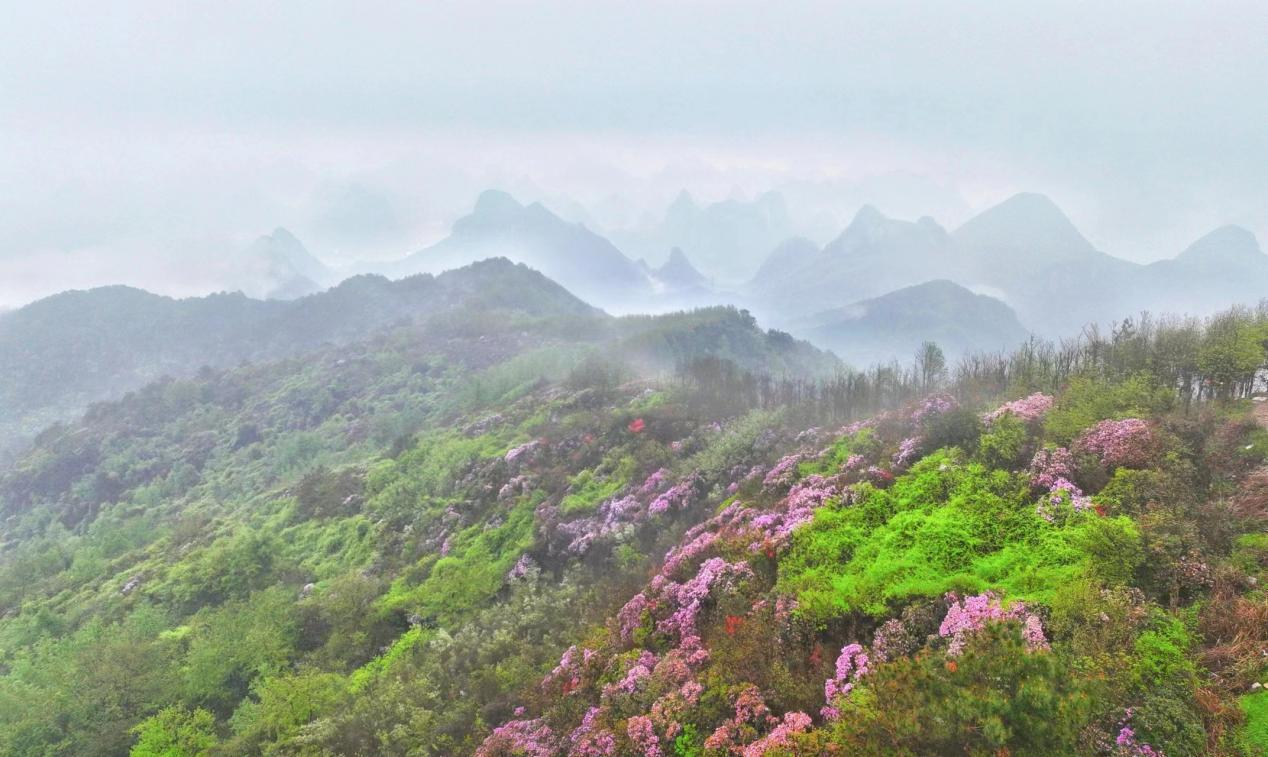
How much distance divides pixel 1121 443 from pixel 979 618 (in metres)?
7.38

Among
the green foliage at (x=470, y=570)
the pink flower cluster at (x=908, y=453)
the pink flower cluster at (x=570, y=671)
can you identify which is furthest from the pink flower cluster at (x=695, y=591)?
the green foliage at (x=470, y=570)

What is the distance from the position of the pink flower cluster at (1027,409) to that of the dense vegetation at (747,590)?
0.50 feet

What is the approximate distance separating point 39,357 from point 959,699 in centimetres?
27307

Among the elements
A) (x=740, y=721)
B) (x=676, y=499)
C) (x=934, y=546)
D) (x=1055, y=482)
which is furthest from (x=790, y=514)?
(x=676, y=499)

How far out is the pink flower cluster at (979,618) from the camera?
9.27 meters

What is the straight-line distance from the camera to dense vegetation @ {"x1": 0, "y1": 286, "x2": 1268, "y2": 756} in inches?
343

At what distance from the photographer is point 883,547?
43.8 ft

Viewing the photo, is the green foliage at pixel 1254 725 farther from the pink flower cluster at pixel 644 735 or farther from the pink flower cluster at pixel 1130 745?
the pink flower cluster at pixel 644 735

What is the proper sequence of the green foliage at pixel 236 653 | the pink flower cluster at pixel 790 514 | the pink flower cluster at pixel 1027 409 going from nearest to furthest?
1. the pink flower cluster at pixel 790 514
2. the pink flower cluster at pixel 1027 409
3. the green foliage at pixel 236 653

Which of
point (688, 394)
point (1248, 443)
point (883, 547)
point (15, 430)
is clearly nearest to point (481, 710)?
point (883, 547)

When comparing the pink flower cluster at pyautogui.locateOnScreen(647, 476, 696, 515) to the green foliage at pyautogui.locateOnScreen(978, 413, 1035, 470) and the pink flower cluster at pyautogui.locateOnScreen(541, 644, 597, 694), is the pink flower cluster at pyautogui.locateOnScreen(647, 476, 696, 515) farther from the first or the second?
the green foliage at pyautogui.locateOnScreen(978, 413, 1035, 470)

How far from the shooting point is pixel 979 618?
10031 mm

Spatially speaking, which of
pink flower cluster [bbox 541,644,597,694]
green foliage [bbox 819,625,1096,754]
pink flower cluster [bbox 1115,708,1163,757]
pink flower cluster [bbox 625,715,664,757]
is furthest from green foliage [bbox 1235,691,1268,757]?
pink flower cluster [bbox 541,644,597,694]

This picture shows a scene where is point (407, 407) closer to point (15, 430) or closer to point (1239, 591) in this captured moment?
point (1239, 591)
